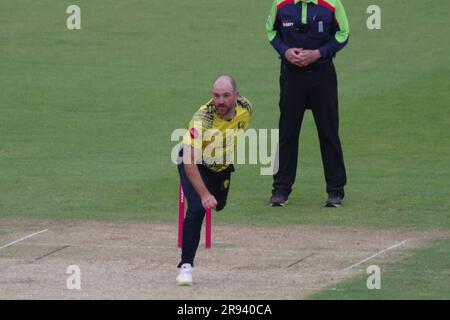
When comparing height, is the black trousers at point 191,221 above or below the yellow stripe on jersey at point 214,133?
below

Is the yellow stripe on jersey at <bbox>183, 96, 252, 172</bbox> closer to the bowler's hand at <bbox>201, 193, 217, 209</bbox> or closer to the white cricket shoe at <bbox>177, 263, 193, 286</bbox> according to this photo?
the bowler's hand at <bbox>201, 193, 217, 209</bbox>

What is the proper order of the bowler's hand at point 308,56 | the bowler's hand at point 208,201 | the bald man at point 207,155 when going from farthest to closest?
1. the bowler's hand at point 308,56
2. the bald man at point 207,155
3. the bowler's hand at point 208,201

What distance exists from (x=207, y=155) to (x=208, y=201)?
0.71m

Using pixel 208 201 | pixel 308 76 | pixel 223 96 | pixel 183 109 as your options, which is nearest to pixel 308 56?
pixel 308 76

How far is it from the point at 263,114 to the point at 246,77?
95.8 inches

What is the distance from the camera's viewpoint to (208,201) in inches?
457

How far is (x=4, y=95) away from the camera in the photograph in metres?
23.5

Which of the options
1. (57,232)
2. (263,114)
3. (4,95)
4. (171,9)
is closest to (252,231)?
(57,232)

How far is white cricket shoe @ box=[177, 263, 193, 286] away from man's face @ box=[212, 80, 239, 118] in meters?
1.43

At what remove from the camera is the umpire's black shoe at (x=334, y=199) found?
15.9m

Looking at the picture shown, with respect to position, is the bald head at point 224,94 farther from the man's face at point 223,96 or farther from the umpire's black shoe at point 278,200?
the umpire's black shoe at point 278,200

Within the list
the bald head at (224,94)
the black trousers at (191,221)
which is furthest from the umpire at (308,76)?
the black trousers at (191,221)
